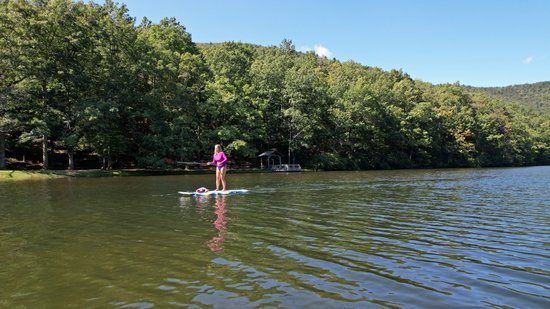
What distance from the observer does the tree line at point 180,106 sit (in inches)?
1710

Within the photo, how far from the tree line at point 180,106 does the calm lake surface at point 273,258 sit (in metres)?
31.9

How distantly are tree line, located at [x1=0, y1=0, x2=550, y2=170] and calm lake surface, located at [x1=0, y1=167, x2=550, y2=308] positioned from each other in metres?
31.9

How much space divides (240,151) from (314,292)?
5502 cm

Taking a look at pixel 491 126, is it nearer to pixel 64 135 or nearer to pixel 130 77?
pixel 130 77

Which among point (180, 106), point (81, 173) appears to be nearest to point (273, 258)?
point (81, 173)

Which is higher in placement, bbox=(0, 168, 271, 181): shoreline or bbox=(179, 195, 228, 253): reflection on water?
bbox=(0, 168, 271, 181): shoreline

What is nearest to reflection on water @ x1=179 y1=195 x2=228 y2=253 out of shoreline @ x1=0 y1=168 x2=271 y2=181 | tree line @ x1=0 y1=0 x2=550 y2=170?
shoreline @ x1=0 y1=168 x2=271 y2=181

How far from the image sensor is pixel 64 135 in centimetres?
4553

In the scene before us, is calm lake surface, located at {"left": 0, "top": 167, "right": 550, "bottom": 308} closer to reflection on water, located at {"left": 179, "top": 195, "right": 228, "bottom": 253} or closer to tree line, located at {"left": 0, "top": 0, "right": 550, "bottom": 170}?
reflection on water, located at {"left": 179, "top": 195, "right": 228, "bottom": 253}

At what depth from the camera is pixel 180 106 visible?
181ft

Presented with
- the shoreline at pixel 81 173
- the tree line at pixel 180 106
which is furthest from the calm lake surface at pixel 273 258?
the tree line at pixel 180 106

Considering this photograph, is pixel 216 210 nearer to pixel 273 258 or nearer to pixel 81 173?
pixel 273 258

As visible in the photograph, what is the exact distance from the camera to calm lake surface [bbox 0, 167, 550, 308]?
6.36 metres

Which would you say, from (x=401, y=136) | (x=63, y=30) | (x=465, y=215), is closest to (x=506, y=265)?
(x=465, y=215)
